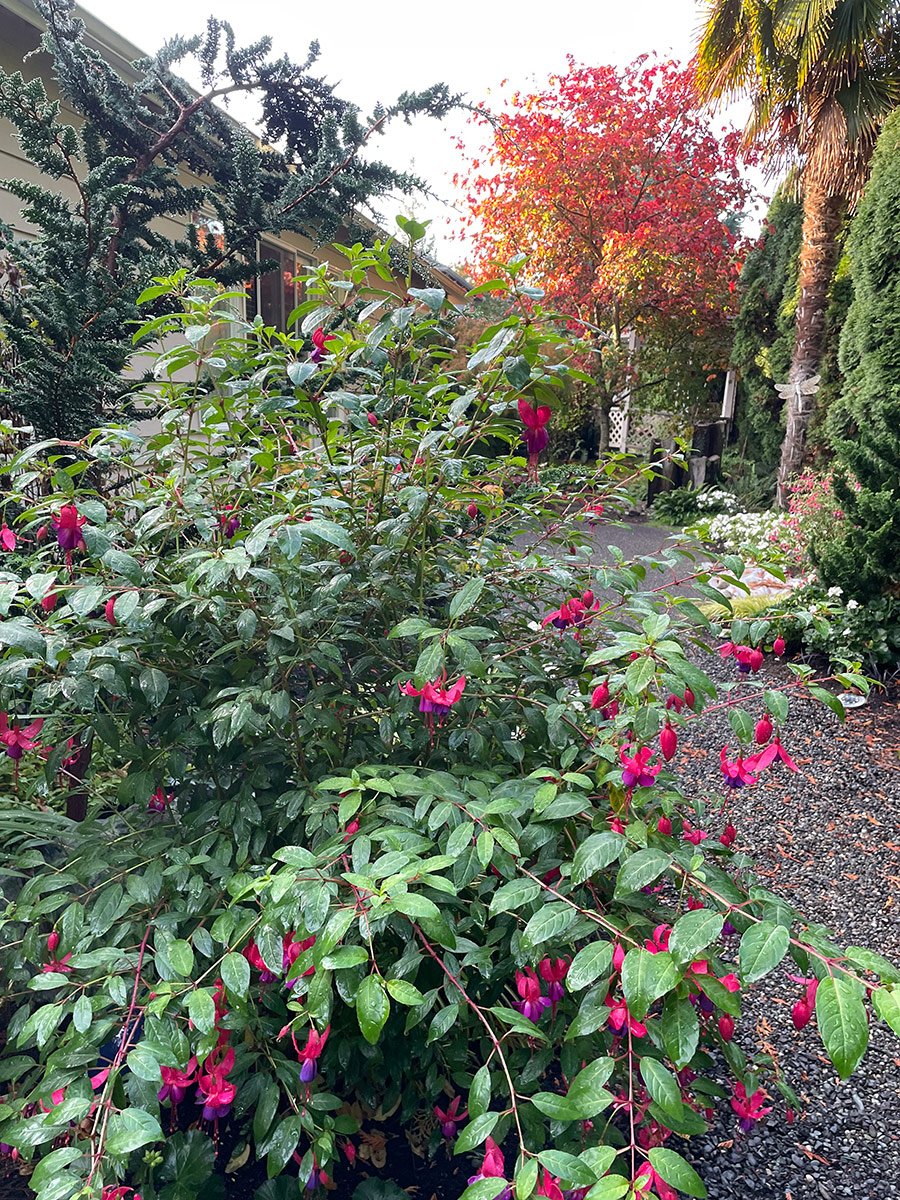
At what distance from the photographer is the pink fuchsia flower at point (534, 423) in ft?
4.15

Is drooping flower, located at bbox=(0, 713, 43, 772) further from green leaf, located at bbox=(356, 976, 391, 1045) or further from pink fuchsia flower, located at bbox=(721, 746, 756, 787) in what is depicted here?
pink fuchsia flower, located at bbox=(721, 746, 756, 787)

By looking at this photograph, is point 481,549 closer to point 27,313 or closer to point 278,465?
point 278,465

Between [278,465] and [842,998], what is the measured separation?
4.32 ft

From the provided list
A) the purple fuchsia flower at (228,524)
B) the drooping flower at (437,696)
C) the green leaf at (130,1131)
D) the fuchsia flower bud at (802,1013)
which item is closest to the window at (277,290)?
the purple fuchsia flower at (228,524)

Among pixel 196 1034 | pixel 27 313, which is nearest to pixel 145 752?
pixel 196 1034

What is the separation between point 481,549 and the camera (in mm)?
1482

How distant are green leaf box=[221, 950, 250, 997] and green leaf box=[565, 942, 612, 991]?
0.41m

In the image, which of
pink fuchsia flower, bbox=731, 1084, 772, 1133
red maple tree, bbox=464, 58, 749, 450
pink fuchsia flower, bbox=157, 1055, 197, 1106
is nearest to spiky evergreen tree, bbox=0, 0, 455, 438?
pink fuchsia flower, bbox=157, 1055, 197, 1106

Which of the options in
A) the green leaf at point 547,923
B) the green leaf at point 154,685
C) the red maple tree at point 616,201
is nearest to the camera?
the green leaf at point 547,923

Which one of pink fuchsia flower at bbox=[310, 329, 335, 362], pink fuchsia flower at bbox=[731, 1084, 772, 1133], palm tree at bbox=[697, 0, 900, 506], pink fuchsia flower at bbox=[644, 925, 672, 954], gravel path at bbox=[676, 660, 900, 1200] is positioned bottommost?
gravel path at bbox=[676, 660, 900, 1200]

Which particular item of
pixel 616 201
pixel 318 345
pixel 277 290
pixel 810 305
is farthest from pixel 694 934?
pixel 616 201

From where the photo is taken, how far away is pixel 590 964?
87cm

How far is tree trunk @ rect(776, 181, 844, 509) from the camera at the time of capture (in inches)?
277

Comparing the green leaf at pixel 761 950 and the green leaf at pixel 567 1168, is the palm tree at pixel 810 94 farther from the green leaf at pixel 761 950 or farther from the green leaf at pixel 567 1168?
the green leaf at pixel 567 1168
